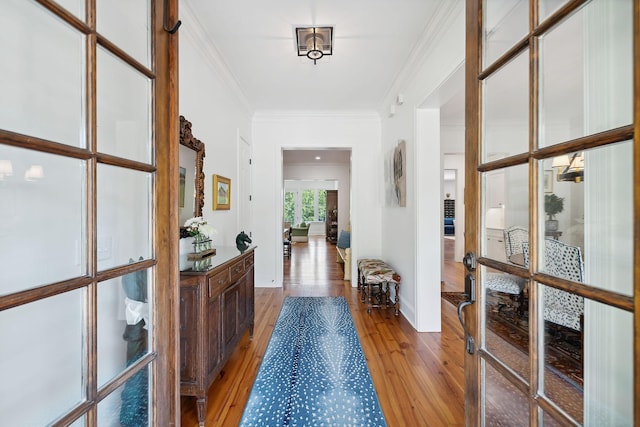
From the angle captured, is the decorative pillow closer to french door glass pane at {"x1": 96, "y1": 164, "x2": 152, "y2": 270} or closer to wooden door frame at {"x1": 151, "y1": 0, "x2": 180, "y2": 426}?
wooden door frame at {"x1": 151, "y1": 0, "x2": 180, "y2": 426}

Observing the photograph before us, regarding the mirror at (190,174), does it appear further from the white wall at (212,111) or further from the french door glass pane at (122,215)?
the french door glass pane at (122,215)

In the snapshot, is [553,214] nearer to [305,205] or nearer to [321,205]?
[305,205]

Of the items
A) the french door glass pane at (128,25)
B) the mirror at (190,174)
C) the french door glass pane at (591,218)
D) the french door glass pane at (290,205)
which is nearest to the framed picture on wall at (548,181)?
the french door glass pane at (591,218)

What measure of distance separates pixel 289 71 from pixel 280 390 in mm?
3077

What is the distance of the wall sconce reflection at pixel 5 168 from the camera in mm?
633

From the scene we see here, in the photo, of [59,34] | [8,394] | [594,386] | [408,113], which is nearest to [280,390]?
[8,394]

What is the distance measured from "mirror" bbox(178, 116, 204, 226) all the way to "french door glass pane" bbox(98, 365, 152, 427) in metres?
1.33

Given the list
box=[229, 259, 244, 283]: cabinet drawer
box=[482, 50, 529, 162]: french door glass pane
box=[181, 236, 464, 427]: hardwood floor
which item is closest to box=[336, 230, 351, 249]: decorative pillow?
box=[181, 236, 464, 427]: hardwood floor

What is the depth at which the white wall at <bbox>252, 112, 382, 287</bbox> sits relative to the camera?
4.41m

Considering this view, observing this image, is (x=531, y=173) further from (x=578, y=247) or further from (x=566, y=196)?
(x=578, y=247)

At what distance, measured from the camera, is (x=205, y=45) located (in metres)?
2.47

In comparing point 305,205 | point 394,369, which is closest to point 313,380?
point 394,369

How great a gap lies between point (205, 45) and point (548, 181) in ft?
9.16

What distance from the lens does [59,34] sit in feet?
2.41
